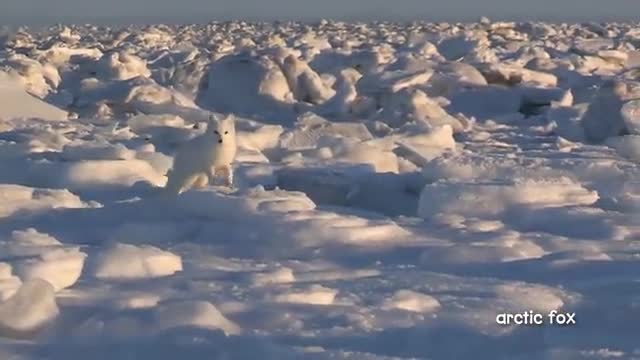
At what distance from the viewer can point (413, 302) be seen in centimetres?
363

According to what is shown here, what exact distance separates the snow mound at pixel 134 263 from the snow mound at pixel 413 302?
2.62 ft

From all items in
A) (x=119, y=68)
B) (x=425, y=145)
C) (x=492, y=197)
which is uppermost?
(x=119, y=68)

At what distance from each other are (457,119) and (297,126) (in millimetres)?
1554

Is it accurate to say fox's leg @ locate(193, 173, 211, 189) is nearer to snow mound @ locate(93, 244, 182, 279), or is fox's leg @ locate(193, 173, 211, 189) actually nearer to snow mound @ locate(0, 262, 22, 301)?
snow mound @ locate(93, 244, 182, 279)

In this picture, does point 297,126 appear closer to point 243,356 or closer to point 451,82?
point 451,82

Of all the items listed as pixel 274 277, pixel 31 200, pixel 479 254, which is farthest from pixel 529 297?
pixel 31 200

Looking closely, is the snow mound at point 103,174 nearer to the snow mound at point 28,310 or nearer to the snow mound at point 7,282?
the snow mound at point 7,282

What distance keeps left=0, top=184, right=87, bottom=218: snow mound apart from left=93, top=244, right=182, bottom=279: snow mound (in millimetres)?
1311

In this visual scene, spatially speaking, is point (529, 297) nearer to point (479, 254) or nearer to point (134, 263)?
point (479, 254)

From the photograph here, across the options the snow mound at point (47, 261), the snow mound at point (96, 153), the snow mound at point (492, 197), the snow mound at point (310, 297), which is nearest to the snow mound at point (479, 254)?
the snow mound at point (310, 297)

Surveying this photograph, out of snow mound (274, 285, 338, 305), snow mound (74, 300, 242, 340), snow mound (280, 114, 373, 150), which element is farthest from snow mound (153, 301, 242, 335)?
snow mound (280, 114, 373, 150)

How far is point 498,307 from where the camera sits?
359 cm

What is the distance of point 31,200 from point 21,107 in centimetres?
586

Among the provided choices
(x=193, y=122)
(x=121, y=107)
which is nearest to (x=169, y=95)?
(x=121, y=107)
